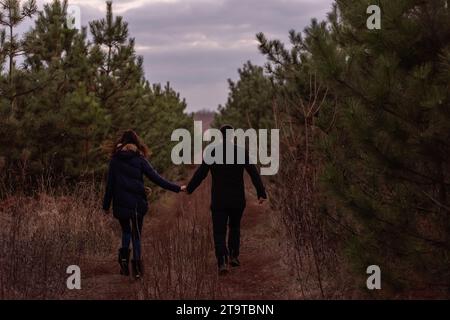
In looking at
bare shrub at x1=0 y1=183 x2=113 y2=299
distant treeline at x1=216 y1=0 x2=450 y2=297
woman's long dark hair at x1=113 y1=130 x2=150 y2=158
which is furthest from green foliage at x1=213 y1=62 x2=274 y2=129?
distant treeline at x1=216 y1=0 x2=450 y2=297

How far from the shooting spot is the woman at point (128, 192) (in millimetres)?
6879

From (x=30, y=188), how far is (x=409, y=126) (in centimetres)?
752

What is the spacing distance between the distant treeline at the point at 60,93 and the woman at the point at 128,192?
78.5 inches

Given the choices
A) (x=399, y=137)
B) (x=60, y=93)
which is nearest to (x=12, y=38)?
(x=60, y=93)

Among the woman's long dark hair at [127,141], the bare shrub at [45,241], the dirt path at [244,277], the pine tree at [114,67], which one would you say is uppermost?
the pine tree at [114,67]

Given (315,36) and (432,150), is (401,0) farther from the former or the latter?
(432,150)

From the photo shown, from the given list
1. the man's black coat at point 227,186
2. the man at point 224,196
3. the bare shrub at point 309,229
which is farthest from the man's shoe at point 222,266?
the bare shrub at point 309,229

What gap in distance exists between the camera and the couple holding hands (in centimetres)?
690

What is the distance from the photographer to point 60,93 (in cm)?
1075

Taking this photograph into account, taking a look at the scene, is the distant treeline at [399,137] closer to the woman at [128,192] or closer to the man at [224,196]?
the man at [224,196]

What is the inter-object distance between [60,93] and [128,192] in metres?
4.51

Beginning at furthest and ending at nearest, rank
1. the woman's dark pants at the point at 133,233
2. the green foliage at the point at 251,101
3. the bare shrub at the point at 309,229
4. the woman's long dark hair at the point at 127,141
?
the green foliage at the point at 251,101 < the woman's long dark hair at the point at 127,141 < the woman's dark pants at the point at 133,233 < the bare shrub at the point at 309,229

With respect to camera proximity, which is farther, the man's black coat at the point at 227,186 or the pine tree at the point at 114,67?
the pine tree at the point at 114,67

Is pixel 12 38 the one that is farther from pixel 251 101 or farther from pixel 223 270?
pixel 251 101
